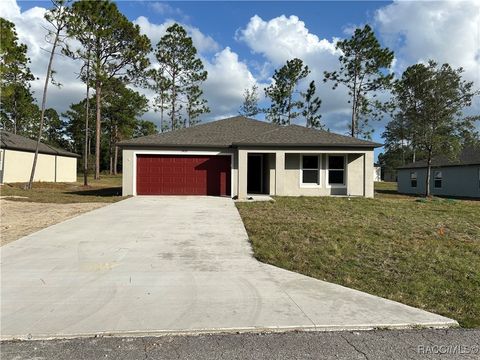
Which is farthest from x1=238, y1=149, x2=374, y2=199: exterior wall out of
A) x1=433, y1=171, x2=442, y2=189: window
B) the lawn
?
x1=433, y1=171, x2=442, y2=189: window

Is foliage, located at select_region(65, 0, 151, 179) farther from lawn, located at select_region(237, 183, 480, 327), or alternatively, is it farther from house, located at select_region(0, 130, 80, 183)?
lawn, located at select_region(237, 183, 480, 327)

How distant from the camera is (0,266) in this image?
606 centimetres

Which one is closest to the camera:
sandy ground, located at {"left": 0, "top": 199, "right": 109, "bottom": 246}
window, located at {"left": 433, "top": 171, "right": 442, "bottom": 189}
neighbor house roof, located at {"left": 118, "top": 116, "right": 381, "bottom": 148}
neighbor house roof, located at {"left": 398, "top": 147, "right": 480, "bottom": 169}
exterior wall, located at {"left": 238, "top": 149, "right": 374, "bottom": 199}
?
sandy ground, located at {"left": 0, "top": 199, "right": 109, "bottom": 246}

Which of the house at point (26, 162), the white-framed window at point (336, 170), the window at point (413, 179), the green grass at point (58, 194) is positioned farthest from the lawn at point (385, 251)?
the house at point (26, 162)

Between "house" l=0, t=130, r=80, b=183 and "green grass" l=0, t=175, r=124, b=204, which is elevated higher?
"house" l=0, t=130, r=80, b=183

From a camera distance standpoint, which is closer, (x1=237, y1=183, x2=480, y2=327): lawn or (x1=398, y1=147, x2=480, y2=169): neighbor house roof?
(x1=237, y1=183, x2=480, y2=327): lawn

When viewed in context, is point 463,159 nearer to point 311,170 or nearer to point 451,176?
point 451,176

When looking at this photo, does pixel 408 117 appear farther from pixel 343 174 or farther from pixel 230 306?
pixel 230 306

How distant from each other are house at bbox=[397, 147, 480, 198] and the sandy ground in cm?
2400

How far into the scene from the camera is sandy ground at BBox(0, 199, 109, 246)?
348 inches

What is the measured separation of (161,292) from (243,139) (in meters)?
14.5

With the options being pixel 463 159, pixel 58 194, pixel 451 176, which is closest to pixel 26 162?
pixel 58 194

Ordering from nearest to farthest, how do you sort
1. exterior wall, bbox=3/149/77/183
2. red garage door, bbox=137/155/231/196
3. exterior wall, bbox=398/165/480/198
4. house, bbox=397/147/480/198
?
red garage door, bbox=137/155/231/196, exterior wall, bbox=398/165/480/198, house, bbox=397/147/480/198, exterior wall, bbox=3/149/77/183

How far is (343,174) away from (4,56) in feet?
64.7
